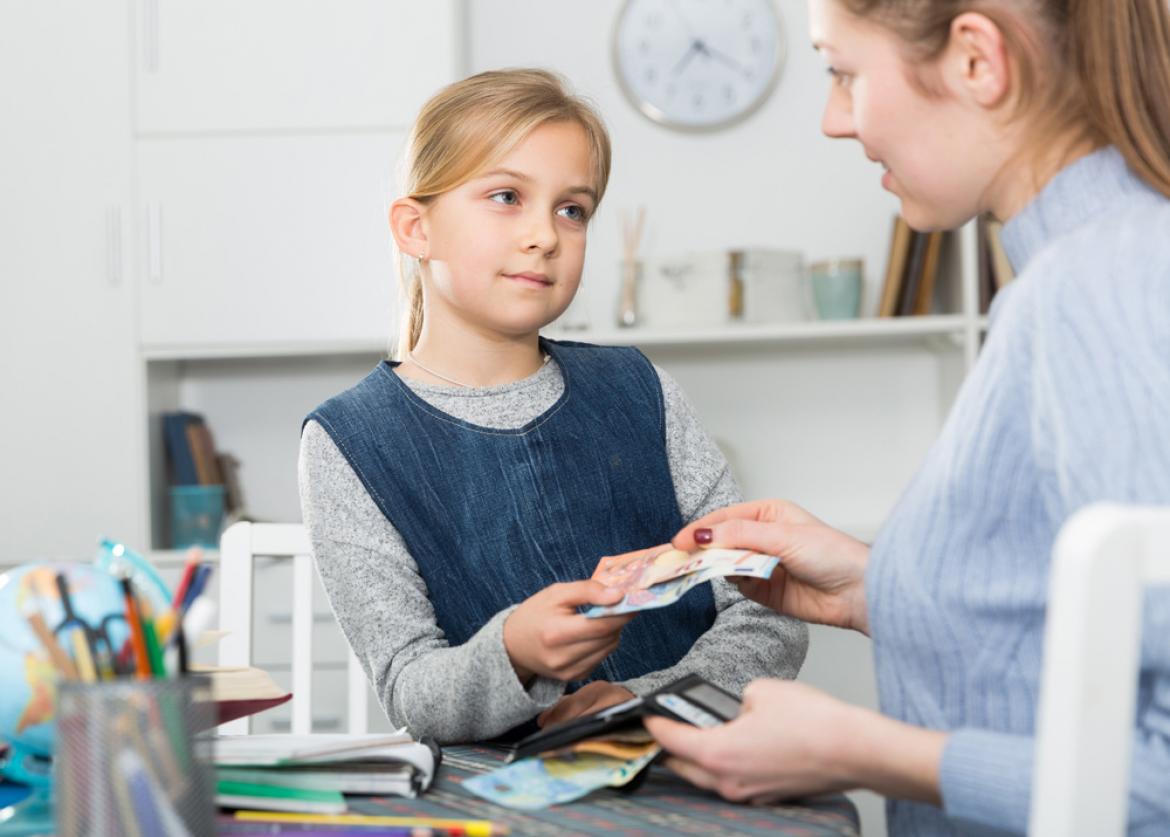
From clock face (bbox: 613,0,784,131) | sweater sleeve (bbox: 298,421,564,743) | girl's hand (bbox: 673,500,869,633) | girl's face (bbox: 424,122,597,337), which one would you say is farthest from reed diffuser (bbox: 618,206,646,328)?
girl's hand (bbox: 673,500,869,633)

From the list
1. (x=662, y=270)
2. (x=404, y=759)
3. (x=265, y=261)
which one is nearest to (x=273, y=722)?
(x=265, y=261)

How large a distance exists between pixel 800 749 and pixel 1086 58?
52 centimetres

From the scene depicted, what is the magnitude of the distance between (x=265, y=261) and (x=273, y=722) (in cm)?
105

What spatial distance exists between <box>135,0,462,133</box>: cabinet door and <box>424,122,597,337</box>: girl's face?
171 cm

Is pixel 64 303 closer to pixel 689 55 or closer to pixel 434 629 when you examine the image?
pixel 689 55

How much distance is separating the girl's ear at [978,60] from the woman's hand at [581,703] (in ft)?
1.93

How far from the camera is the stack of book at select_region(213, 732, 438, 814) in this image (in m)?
0.88

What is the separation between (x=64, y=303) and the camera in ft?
10.2

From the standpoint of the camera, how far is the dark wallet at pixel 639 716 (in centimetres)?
94

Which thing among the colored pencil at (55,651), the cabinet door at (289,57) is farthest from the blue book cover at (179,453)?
the colored pencil at (55,651)

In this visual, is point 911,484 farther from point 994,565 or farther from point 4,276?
point 4,276

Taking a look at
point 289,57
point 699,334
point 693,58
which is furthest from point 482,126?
point 693,58

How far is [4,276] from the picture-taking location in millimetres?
3105

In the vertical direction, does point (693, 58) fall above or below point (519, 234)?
above
